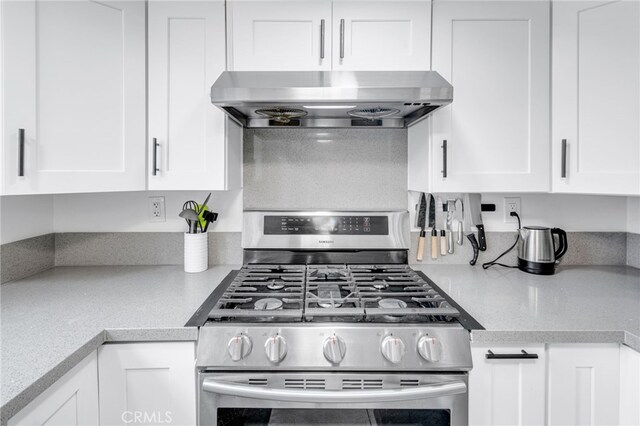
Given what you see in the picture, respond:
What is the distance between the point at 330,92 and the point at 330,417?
1020 millimetres

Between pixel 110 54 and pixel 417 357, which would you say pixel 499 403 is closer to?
pixel 417 357

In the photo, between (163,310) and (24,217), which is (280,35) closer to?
(163,310)

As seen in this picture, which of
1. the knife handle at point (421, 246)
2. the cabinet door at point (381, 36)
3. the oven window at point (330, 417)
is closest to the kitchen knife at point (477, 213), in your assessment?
the knife handle at point (421, 246)

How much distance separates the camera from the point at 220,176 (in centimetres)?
152

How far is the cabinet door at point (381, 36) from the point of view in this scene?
4.85ft

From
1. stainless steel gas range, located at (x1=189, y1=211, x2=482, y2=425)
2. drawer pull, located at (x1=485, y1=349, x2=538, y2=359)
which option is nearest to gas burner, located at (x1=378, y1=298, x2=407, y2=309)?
stainless steel gas range, located at (x1=189, y1=211, x2=482, y2=425)

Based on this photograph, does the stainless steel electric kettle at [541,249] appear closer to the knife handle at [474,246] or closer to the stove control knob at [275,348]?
the knife handle at [474,246]

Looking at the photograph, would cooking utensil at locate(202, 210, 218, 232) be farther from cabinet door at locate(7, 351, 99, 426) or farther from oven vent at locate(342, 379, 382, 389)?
oven vent at locate(342, 379, 382, 389)

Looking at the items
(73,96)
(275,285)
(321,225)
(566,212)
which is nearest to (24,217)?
(73,96)

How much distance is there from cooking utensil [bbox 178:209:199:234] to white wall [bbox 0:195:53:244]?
64 centimetres

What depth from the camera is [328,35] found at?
148 centimetres

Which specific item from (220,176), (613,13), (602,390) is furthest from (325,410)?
(613,13)

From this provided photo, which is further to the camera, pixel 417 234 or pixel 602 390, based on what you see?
pixel 417 234

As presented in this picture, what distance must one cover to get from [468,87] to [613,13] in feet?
1.84
